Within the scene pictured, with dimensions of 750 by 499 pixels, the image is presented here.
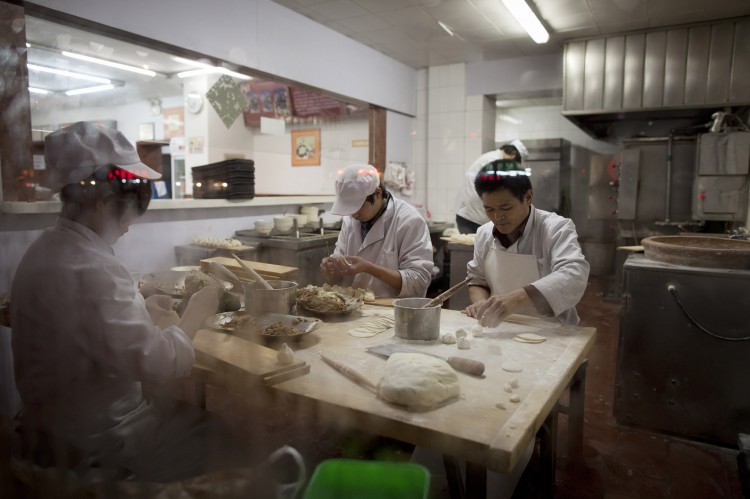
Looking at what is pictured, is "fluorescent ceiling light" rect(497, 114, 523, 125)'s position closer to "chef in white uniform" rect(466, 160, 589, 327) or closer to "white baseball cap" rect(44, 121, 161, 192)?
"chef in white uniform" rect(466, 160, 589, 327)

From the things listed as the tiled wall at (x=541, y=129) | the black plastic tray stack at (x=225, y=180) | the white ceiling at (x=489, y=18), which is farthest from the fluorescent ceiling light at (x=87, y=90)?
the tiled wall at (x=541, y=129)

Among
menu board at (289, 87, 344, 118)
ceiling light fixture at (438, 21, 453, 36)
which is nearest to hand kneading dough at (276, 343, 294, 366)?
menu board at (289, 87, 344, 118)

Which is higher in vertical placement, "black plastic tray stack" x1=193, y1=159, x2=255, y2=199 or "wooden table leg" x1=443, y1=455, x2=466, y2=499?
"black plastic tray stack" x1=193, y1=159, x2=255, y2=199

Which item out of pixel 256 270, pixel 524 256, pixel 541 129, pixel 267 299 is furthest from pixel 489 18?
pixel 267 299

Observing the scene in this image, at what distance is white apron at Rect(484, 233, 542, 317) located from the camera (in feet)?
6.41

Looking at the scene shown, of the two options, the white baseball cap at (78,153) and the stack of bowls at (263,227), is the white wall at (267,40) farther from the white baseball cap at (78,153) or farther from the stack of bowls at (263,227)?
the white baseball cap at (78,153)

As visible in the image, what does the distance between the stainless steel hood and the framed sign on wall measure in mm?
2666

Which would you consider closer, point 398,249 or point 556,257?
point 556,257

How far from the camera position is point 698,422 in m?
2.60

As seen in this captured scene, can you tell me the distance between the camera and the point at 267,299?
1642mm

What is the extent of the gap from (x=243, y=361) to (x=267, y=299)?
43 centimetres

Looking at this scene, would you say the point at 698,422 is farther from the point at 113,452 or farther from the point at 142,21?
the point at 142,21

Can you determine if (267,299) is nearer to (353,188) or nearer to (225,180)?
(353,188)

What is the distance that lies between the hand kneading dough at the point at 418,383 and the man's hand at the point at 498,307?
0.53 meters
